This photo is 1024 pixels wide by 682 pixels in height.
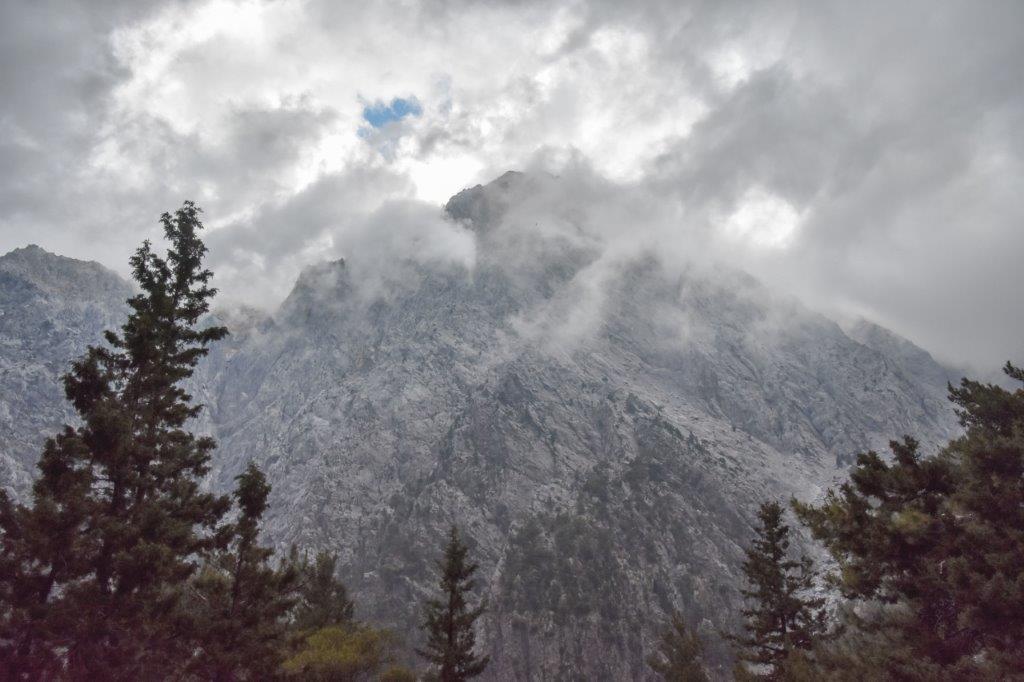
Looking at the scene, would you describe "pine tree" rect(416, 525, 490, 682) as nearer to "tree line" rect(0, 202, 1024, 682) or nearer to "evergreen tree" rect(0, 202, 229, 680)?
"tree line" rect(0, 202, 1024, 682)

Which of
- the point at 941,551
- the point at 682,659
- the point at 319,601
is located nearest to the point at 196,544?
the point at 941,551

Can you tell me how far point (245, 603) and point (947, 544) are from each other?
27.2 metres

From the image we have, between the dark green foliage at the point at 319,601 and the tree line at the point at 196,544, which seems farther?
the dark green foliage at the point at 319,601

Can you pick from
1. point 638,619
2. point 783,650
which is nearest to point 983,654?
point 783,650

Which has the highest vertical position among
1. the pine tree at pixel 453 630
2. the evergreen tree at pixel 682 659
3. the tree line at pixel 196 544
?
the tree line at pixel 196 544

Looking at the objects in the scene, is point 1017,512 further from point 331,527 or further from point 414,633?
point 331,527

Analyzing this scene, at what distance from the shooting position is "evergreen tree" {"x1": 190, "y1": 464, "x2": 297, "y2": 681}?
2484 cm

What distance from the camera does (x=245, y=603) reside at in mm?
27219

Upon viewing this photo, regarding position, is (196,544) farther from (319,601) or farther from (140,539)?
(319,601)

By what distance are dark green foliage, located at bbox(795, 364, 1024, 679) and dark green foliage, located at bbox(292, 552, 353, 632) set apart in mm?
39545

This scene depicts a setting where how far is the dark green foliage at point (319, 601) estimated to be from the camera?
161 feet

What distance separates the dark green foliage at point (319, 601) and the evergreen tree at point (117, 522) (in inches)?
1109

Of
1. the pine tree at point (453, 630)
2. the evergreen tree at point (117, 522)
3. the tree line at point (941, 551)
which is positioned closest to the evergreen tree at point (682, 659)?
the pine tree at point (453, 630)

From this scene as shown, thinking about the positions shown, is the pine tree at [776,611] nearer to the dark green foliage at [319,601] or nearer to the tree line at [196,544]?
the tree line at [196,544]
